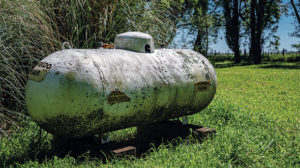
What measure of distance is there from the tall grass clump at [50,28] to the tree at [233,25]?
1935cm

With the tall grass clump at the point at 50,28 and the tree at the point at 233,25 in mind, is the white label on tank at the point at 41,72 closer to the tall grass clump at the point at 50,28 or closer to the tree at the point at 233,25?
the tall grass clump at the point at 50,28

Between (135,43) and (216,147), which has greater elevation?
(135,43)

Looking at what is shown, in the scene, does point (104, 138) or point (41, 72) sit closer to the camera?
point (41, 72)

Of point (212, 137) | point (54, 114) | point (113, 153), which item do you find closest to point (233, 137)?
point (212, 137)

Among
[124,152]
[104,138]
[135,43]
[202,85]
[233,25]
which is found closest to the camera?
[124,152]

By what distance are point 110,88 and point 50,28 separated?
189 cm

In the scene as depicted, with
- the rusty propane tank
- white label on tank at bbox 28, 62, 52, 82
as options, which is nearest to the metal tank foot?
the rusty propane tank

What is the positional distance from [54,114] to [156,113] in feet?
3.75

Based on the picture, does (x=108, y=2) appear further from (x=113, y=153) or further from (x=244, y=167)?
(x=244, y=167)

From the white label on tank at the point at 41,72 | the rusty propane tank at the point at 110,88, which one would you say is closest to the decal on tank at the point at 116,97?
the rusty propane tank at the point at 110,88

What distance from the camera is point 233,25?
24.7 m

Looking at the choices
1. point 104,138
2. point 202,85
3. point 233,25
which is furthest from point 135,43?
point 233,25

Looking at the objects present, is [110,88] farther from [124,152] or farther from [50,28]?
[50,28]

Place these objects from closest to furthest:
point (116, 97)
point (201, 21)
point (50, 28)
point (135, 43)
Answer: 1. point (116, 97)
2. point (135, 43)
3. point (50, 28)
4. point (201, 21)
